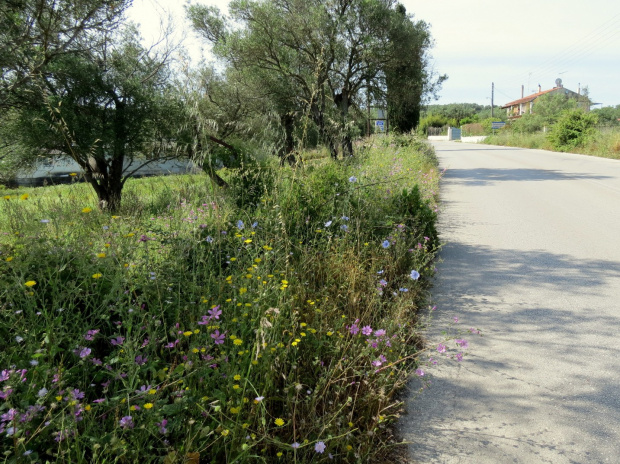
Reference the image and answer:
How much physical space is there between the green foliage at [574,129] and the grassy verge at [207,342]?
83.2 ft

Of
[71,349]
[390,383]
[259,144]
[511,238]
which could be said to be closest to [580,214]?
[511,238]

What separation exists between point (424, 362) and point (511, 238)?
3.78 m

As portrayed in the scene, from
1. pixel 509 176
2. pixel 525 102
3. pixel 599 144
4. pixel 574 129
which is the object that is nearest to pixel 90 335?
pixel 509 176

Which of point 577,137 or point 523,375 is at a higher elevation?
point 577,137

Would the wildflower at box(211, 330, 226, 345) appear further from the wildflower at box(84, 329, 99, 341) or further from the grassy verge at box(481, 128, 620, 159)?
the grassy verge at box(481, 128, 620, 159)

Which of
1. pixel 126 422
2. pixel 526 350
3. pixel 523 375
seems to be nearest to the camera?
pixel 126 422

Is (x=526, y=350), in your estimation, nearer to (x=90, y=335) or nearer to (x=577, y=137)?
(x=90, y=335)

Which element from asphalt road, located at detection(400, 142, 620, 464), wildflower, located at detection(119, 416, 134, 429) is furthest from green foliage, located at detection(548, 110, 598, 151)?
wildflower, located at detection(119, 416, 134, 429)

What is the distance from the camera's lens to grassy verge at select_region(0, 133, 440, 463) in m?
1.64

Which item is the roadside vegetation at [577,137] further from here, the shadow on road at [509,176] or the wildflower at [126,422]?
the wildflower at [126,422]

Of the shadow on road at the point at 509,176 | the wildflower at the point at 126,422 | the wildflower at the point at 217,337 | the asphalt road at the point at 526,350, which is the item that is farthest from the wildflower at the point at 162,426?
the shadow on road at the point at 509,176

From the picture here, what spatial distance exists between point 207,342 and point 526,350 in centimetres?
219

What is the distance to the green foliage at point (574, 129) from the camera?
79.7ft

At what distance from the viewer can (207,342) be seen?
2178 millimetres
